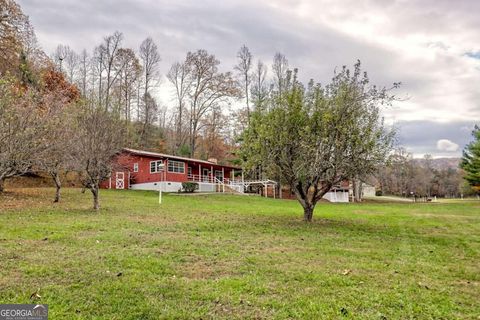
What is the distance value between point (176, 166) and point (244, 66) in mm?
14803

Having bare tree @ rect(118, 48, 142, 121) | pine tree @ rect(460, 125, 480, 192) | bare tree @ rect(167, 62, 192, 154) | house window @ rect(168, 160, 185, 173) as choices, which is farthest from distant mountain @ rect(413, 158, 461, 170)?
bare tree @ rect(118, 48, 142, 121)

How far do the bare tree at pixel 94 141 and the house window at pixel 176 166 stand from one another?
1644 cm

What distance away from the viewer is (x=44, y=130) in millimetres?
11766

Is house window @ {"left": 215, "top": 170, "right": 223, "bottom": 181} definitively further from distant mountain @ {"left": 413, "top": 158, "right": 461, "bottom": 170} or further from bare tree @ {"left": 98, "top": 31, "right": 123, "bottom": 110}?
distant mountain @ {"left": 413, "top": 158, "right": 461, "bottom": 170}

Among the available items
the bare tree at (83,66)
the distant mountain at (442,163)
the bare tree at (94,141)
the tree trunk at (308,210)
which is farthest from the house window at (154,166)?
the distant mountain at (442,163)

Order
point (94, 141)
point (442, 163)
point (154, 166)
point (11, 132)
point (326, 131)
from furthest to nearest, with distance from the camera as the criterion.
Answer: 1. point (442, 163)
2. point (154, 166)
3. point (94, 141)
4. point (326, 131)
5. point (11, 132)

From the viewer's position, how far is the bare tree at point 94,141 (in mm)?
14031

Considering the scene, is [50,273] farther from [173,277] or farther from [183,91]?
[183,91]

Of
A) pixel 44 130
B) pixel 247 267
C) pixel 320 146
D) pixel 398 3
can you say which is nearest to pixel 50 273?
pixel 247 267

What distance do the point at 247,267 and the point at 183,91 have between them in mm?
35248

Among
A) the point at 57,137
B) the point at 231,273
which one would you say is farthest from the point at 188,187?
the point at 231,273

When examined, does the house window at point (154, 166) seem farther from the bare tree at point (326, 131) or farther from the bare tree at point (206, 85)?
the bare tree at point (326, 131)

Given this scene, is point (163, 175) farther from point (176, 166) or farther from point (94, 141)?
point (94, 141)

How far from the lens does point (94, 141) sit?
14000 millimetres
